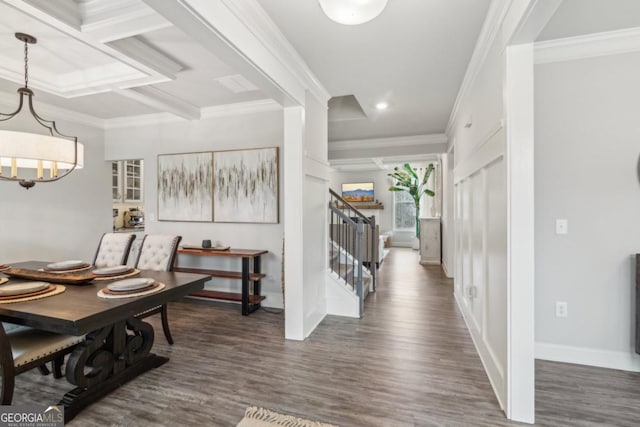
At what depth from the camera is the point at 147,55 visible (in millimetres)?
2590

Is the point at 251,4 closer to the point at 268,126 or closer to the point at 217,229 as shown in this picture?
the point at 268,126

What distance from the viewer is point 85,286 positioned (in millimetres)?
2258

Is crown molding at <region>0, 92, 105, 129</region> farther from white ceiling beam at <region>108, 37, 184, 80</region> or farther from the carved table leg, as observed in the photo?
the carved table leg

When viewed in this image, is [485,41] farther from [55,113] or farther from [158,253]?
[55,113]

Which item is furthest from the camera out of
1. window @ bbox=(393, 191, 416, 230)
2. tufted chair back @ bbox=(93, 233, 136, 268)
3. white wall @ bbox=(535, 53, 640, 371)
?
window @ bbox=(393, 191, 416, 230)

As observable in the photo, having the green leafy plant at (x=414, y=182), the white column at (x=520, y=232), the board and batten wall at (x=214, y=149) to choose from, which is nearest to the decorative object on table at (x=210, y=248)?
the board and batten wall at (x=214, y=149)

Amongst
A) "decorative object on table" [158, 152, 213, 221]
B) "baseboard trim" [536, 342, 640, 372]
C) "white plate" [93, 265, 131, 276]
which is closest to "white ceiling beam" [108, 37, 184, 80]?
"decorative object on table" [158, 152, 213, 221]

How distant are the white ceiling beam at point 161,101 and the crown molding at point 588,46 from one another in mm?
3702

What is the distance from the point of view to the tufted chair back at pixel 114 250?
10.2 feet

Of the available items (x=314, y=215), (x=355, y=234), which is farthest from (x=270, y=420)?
(x=355, y=234)

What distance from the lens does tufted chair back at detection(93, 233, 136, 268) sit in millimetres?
3115

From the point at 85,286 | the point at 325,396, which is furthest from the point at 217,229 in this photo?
the point at 325,396

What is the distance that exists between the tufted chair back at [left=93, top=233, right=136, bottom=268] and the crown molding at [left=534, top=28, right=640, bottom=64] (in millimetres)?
4057

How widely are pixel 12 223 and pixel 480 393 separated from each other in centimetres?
520
